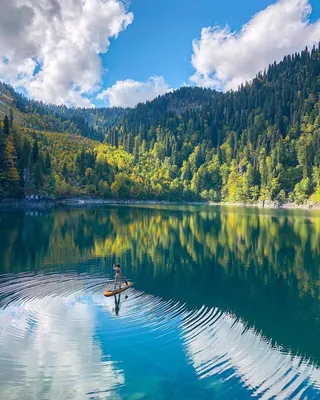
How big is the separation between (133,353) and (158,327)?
126 inches

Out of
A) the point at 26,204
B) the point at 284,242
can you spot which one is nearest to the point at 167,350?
the point at 284,242

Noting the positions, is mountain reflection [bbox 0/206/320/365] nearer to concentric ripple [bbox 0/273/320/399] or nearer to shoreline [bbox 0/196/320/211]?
concentric ripple [bbox 0/273/320/399]

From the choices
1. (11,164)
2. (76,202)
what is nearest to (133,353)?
(11,164)

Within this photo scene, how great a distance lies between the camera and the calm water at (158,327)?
45.1ft

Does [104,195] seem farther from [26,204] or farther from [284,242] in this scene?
[284,242]

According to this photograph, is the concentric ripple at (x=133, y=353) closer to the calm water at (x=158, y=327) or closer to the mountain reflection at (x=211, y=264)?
the calm water at (x=158, y=327)

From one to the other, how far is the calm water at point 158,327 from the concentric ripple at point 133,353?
2.0 inches

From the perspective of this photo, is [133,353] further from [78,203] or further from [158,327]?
[78,203]

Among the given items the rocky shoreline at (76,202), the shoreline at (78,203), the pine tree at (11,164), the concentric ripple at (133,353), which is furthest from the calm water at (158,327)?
the rocky shoreline at (76,202)

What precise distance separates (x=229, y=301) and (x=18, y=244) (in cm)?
3020

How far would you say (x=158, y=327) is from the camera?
1903 centimetres

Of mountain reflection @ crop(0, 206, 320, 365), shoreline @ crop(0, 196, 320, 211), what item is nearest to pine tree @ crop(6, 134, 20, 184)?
shoreline @ crop(0, 196, 320, 211)

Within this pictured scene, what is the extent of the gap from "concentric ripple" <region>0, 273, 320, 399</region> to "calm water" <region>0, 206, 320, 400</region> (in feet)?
0.17

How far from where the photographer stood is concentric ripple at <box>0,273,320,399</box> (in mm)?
13438
